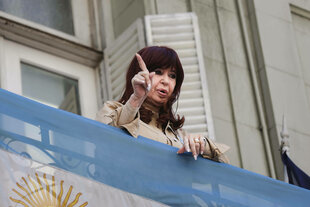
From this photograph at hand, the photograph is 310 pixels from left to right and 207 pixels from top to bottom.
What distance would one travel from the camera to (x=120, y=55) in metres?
9.18

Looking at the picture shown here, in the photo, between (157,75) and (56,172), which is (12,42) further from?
(56,172)

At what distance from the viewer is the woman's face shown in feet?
18.2

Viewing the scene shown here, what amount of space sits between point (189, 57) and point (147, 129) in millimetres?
3582

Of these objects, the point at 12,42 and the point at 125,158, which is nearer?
the point at 125,158

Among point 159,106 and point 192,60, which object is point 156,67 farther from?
point 192,60

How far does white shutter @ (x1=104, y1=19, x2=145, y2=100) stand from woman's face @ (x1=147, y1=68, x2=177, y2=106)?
3.36m

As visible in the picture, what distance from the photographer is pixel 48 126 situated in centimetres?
493

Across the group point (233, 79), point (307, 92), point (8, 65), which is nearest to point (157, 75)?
point (8, 65)

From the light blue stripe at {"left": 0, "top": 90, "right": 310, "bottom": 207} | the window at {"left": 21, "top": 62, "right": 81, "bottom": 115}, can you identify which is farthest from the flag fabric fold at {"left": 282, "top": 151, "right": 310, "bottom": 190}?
the window at {"left": 21, "top": 62, "right": 81, "bottom": 115}

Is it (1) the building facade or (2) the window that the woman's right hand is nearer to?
(1) the building facade

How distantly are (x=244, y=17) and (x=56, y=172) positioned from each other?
5.46 m

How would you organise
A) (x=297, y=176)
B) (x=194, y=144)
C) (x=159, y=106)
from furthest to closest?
(x=297, y=176)
(x=159, y=106)
(x=194, y=144)

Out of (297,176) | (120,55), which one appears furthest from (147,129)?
(120,55)

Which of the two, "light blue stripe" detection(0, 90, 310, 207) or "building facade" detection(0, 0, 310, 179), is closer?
"light blue stripe" detection(0, 90, 310, 207)
